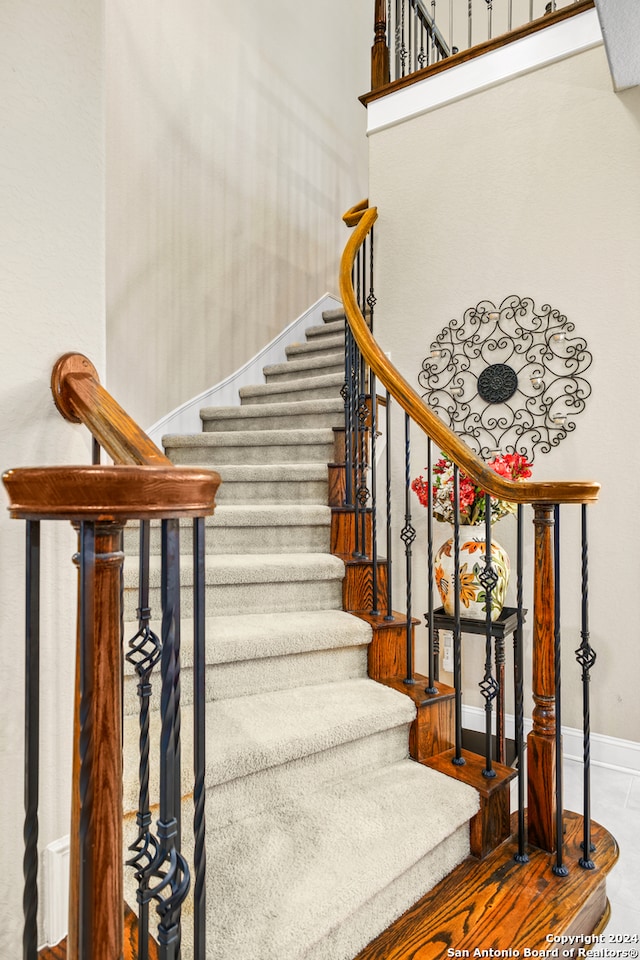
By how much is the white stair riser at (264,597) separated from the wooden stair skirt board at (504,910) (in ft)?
3.09

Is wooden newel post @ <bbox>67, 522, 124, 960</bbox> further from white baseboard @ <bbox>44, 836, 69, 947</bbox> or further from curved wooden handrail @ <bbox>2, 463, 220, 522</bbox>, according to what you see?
white baseboard @ <bbox>44, 836, 69, 947</bbox>

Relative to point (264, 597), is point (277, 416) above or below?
above

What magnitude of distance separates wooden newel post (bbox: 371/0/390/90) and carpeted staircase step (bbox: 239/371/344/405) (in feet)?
5.34

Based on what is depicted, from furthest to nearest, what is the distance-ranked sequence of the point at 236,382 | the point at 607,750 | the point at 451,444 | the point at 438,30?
the point at 438,30 < the point at 236,382 < the point at 607,750 < the point at 451,444

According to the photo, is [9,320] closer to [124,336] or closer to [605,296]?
[124,336]

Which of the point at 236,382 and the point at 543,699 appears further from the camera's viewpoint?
the point at 236,382

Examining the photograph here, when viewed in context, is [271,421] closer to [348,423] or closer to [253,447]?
[253,447]

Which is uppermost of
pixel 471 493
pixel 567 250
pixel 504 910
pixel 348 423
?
pixel 567 250

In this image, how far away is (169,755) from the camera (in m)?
0.77

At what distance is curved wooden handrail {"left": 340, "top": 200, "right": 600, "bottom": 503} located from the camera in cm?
154

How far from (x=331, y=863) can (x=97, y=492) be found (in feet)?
3.66

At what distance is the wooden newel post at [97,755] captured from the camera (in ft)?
2.22

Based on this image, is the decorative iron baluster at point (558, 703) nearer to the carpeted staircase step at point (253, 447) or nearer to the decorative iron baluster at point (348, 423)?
the decorative iron baluster at point (348, 423)

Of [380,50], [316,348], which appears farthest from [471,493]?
[380,50]
